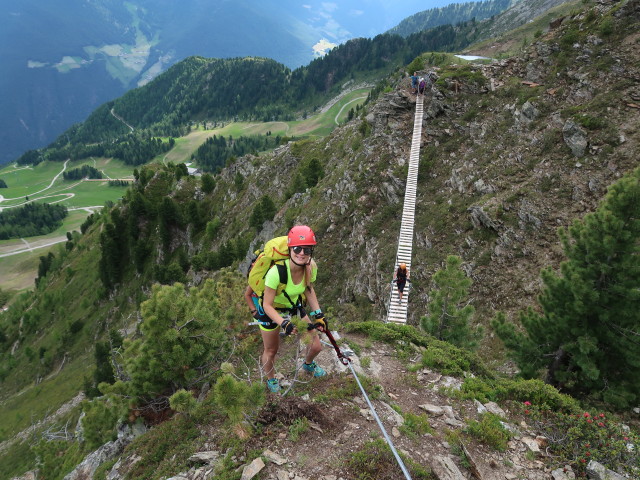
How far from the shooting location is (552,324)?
41.8 ft

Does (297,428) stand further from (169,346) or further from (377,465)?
(169,346)

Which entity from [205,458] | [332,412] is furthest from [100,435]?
[332,412]

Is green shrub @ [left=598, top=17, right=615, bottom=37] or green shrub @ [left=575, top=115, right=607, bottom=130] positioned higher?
green shrub @ [left=598, top=17, right=615, bottom=37]

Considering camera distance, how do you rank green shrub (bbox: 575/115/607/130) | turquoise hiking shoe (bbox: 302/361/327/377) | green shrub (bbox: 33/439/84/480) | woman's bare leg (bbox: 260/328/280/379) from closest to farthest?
woman's bare leg (bbox: 260/328/280/379) < turquoise hiking shoe (bbox: 302/361/327/377) < green shrub (bbox: 575/115/607/130) < green shrub (bbox: 33/439/84/480)

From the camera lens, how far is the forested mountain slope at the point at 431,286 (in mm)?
7695

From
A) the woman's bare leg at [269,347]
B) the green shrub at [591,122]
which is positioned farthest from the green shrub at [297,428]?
the green shrub at [591,122]

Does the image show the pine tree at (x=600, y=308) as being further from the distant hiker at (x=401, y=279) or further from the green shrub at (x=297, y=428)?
the distant hiker at (x=401, y=279)

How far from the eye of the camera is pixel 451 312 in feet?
49.1

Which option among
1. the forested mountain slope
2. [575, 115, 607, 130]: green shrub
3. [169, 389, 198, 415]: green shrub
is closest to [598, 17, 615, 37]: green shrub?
the forested mountain slope

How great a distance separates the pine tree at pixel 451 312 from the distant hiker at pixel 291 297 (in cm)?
851

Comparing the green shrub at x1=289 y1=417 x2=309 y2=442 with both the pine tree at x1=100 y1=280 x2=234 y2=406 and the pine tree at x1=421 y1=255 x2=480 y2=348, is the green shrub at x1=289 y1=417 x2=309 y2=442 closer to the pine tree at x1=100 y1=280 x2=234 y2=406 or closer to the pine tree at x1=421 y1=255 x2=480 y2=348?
the pine tree at x1=100 y1=280 x2=234 y2=406

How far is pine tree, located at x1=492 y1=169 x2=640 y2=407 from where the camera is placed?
1096cm

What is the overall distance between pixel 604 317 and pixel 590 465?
249 inches

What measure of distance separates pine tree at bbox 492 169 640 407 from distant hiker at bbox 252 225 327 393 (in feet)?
32.9
